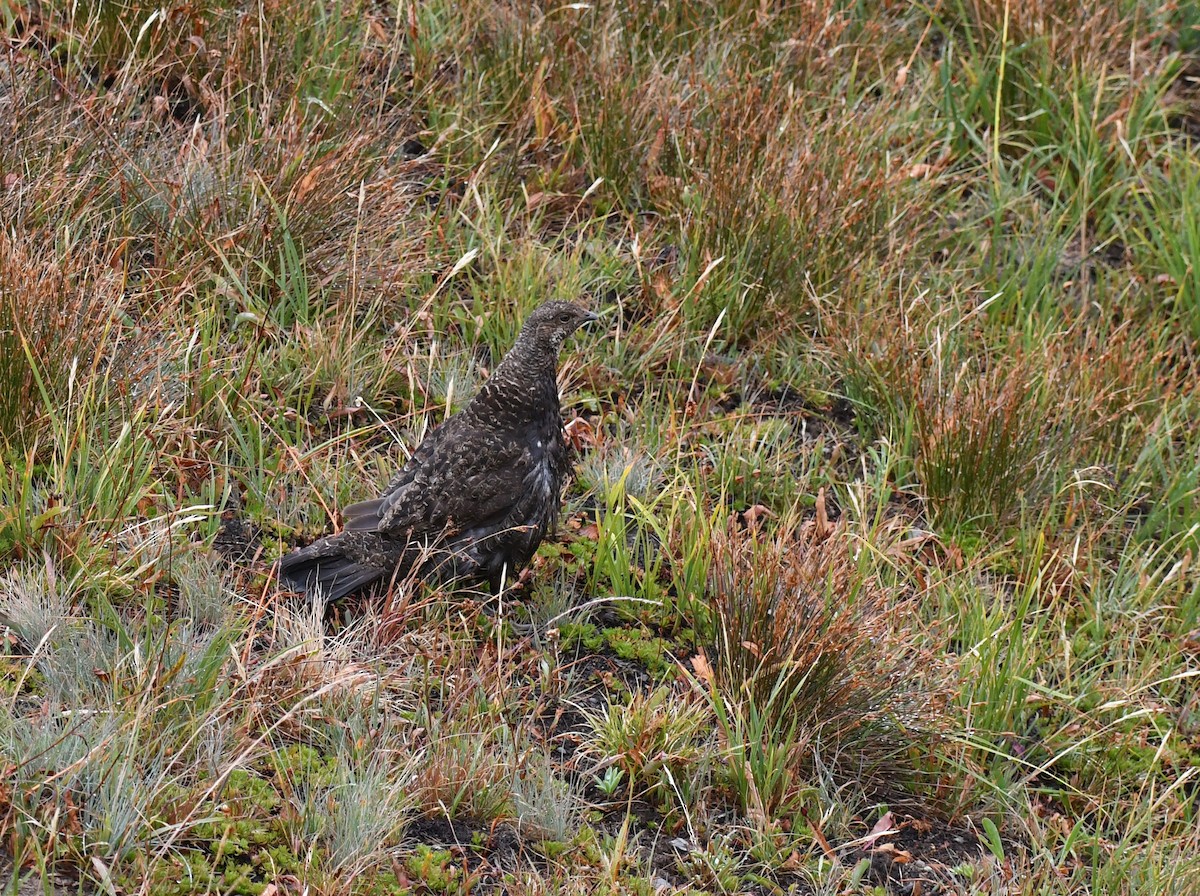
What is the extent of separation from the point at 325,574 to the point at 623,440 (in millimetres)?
1391

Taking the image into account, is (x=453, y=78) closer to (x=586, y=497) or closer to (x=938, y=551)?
(x=586, y=497)

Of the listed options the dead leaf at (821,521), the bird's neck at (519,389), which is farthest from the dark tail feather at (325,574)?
the dead leaf at (821,521)

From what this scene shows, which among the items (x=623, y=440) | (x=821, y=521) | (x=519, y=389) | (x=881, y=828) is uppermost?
(x=519, y=389)

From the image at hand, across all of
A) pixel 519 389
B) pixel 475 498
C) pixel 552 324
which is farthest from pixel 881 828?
pixel 552 324

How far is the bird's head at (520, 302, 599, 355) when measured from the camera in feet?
14.8

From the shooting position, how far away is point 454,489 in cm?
433

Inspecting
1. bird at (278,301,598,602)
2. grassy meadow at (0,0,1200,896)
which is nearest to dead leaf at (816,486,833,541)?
grassy meadow at (0,0,1200,896)

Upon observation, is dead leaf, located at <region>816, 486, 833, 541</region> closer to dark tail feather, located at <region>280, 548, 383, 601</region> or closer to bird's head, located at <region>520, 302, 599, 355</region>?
bird's head, located at <region>520, 302, 599, 355</region>

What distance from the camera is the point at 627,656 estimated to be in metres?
4.37

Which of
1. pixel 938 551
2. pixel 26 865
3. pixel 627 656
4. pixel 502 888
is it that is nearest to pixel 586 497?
pixel 627 656

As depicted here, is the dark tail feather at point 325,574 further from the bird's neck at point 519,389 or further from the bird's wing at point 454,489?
the bird's neck at point 519,389

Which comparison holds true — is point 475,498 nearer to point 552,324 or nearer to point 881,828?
point 552,324

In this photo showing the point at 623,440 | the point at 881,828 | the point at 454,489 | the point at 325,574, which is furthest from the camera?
the point at 623,440

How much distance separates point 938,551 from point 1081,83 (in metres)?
3.09
